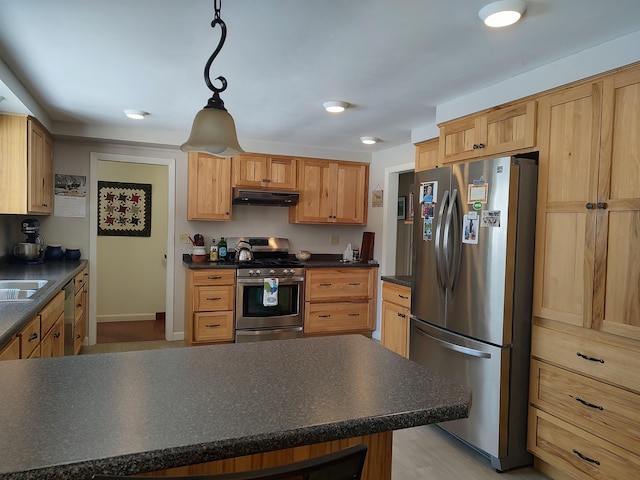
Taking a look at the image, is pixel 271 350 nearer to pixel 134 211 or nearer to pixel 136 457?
pixel 136 457

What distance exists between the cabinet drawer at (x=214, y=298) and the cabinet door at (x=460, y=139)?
7.99ft

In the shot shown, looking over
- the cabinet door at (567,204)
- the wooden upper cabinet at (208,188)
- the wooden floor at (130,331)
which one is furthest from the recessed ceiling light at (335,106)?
the wooden floor at (130,331)

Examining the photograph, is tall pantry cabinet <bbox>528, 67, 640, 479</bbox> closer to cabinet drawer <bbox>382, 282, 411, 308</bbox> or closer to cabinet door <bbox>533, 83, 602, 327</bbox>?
cabinet door <bbox>533, 83, 602, 327</bbox>

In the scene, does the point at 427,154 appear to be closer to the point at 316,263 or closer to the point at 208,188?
the point at 316,263

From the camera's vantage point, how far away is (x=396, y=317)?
350cm

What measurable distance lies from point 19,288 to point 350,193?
3367 mm

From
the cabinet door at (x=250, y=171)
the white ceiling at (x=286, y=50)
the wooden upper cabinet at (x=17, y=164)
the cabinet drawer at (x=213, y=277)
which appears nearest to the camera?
the white ceiling at (x=286, y=50)

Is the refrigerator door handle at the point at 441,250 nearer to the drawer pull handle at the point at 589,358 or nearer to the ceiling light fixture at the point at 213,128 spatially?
the drawer pull handle at the point at 589,358

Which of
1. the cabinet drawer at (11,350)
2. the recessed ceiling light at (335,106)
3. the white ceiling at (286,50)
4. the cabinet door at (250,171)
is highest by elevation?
the white ceiling at (286,50)

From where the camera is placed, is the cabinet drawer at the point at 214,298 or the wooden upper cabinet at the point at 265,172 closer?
the cabinet drawer at the point at 214,298

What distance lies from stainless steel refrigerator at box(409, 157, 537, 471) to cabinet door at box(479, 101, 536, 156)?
141 millimetres

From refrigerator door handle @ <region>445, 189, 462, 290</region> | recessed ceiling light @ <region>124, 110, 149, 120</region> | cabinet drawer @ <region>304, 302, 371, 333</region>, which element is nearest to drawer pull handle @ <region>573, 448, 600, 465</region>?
refrigerator door handle @ <region>445, 189, 462, 290</region>

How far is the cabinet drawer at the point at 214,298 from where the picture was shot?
13.6 ft

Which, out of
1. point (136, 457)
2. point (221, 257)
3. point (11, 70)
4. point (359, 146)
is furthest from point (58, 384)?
point (359, 146)
